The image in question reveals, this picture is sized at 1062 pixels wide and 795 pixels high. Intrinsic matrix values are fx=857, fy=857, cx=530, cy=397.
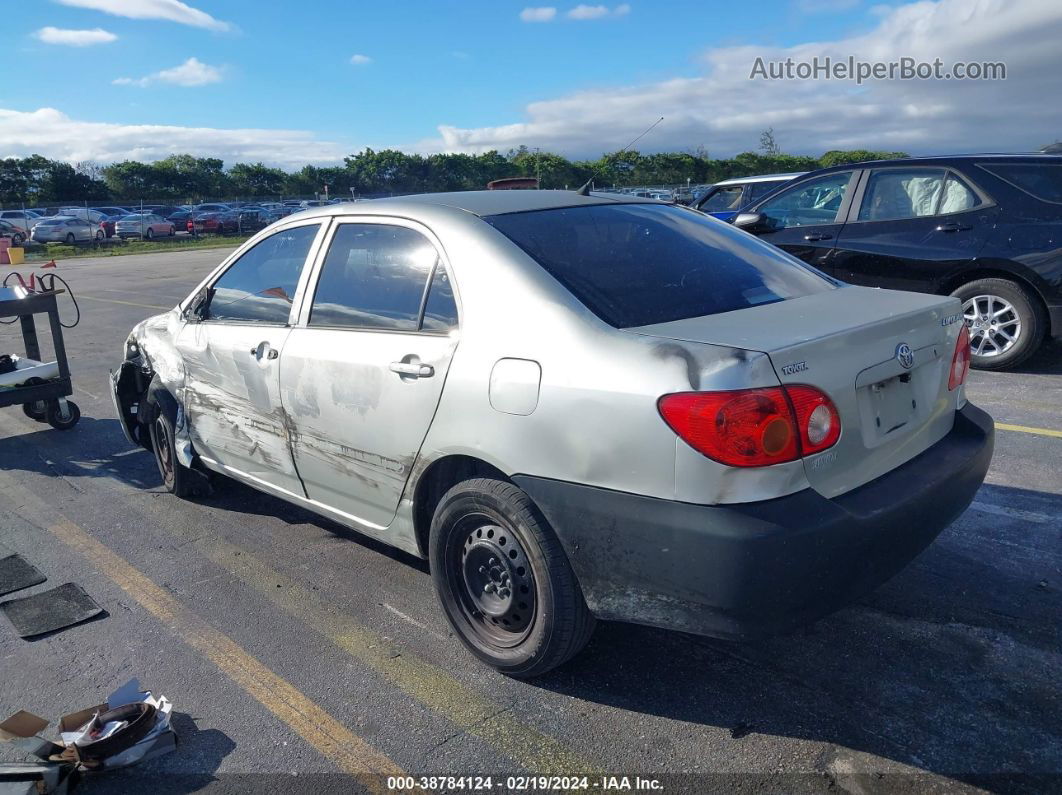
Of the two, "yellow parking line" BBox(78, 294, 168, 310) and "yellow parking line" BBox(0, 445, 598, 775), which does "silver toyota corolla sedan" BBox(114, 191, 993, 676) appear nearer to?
"yellow parking line" BBox(0, 445, 598, 775)

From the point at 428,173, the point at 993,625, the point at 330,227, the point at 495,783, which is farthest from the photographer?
the point at 428,173

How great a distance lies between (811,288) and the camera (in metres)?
3.48

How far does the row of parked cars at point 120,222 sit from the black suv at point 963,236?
106 ft

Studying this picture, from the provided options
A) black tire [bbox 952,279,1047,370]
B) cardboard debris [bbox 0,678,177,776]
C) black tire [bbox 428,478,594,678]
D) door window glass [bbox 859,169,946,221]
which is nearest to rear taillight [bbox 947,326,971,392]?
black tire [bbox 428,478,594,678]

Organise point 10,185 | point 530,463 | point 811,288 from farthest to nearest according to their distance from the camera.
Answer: point 10,185 < point 811,288 < point 530,463

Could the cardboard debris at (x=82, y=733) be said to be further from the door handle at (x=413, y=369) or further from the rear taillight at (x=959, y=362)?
the rear taillight at (x=959, y=362)

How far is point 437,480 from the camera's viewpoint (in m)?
3.24

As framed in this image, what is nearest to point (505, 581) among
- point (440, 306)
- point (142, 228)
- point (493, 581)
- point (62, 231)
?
point (493, 581)

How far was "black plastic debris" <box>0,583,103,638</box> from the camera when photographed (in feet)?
11.9

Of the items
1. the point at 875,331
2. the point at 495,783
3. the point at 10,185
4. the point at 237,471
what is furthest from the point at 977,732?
the point at 10,185

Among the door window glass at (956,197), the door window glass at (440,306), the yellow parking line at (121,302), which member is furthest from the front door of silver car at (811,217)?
the yellow parking line at (121,302)

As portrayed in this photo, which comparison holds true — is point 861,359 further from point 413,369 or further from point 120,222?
point 120,222

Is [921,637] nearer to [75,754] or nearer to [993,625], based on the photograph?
[993,625]

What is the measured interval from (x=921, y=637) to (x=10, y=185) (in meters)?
68.8
